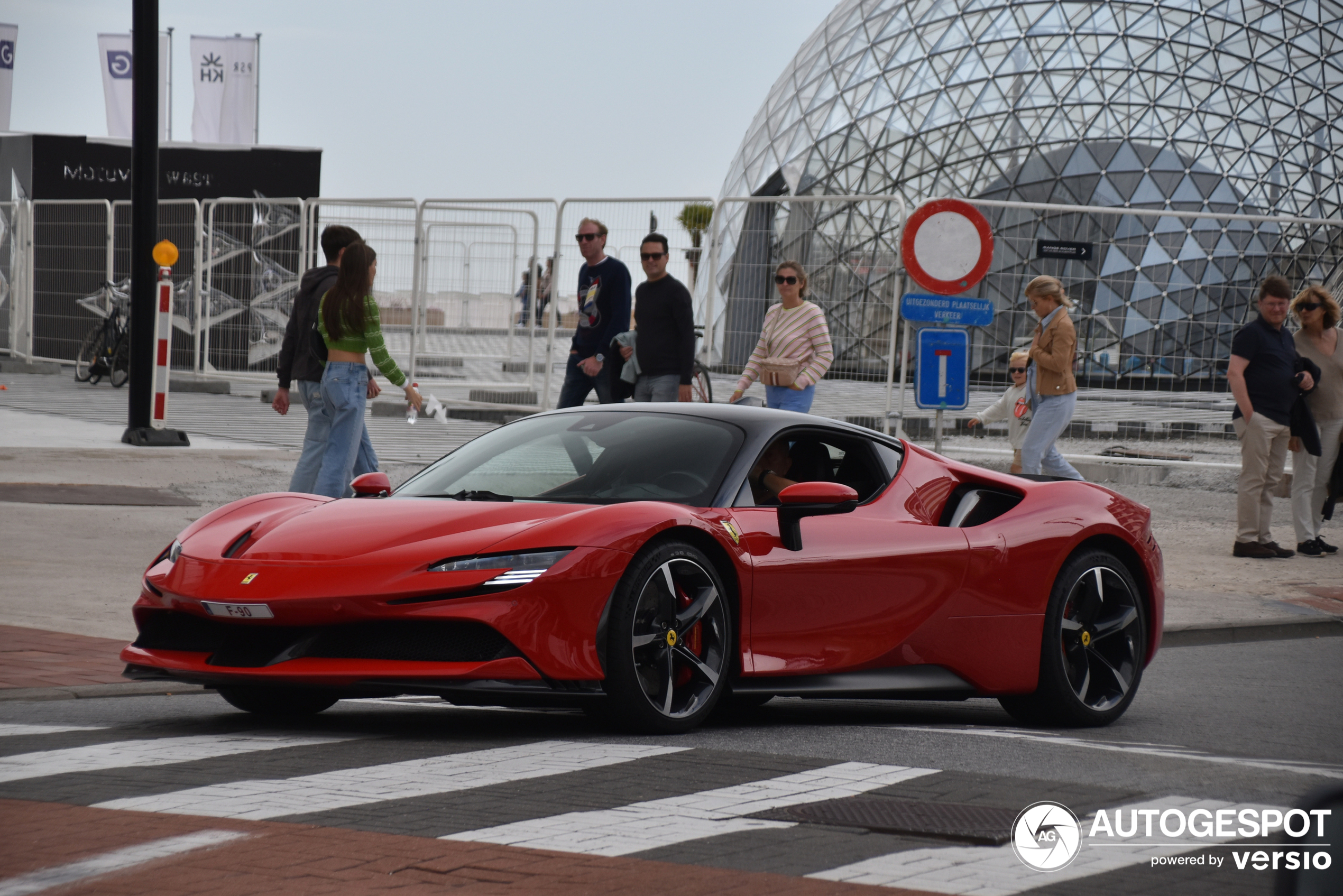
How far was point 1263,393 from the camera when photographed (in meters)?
12.9

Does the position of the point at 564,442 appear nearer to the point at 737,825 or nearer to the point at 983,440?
the point at 737,825

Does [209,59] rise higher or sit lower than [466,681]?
higher

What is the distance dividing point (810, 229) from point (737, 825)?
12572 millimetres

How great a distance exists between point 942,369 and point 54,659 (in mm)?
7450

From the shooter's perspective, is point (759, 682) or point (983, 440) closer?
point (759, 682)

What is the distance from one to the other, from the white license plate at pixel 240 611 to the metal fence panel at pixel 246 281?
18433 mm

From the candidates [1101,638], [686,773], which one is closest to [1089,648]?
[1101,638]

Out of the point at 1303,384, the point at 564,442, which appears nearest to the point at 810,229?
the point at 1303,384

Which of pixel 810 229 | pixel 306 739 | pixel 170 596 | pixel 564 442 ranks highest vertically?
pixel 810 229

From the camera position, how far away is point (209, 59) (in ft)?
155

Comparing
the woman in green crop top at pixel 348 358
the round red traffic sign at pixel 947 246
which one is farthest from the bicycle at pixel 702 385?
the woman in green crop top at pixel 348 358

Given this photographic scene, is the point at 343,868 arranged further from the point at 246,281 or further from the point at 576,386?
the point at 246,281

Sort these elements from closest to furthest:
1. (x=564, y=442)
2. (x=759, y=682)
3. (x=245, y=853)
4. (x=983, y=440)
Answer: (x=245, y=853) < (x=759, y=682) < (x=564, y=442) < (x=983, y=440)

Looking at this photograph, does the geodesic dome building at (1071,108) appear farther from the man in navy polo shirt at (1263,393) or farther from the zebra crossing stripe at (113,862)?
the zebra crossing stripe at (113,862)
